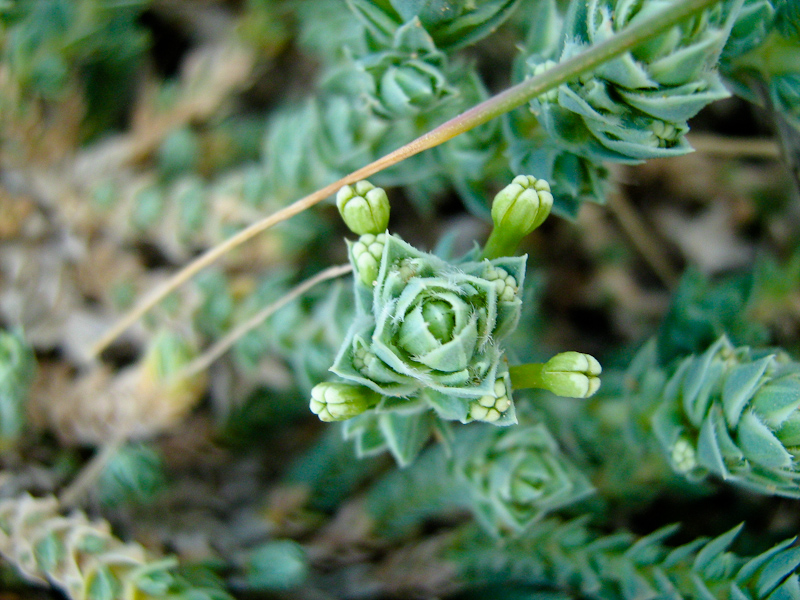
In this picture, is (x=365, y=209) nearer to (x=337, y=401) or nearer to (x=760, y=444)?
(x=337, y=401)

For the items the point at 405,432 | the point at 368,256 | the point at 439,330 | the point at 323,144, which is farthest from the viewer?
the point at 323,144

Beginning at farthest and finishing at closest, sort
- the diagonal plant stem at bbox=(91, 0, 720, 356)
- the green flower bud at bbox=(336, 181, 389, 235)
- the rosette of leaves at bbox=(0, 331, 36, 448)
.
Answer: the rosette of leaves at bbox=(0, 331, 36, 448)
the green flower bud at bbox=(336, 181, 389, 235)
the diagonal plant stem at bbox=(91, 0, 720, 356)

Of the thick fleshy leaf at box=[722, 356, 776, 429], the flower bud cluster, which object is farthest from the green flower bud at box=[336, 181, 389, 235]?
the thick fleshy leaf at box=[722, 356, 776, 429]

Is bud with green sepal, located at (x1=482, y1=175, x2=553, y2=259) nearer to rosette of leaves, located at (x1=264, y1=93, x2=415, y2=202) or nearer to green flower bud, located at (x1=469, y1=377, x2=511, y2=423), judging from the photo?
green flower bud, located at (x1=469, y1=377, x2=511, y2=423)

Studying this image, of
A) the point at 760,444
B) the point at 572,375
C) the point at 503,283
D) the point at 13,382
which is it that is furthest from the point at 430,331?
the point at 13,382

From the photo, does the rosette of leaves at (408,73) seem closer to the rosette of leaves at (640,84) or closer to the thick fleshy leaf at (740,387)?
the rosette of leaves at (640,84)

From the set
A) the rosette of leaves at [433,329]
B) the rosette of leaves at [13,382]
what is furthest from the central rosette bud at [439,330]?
the rosette of leaves at [13,382]
